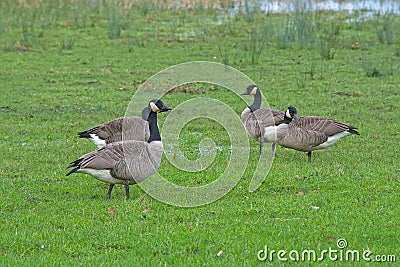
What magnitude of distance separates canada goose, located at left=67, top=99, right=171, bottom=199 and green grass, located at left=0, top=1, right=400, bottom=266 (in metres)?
0.31

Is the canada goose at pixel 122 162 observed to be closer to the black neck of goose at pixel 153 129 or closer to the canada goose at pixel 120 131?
the black neck of goose at pixel 153 129

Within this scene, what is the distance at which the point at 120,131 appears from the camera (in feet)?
32.8

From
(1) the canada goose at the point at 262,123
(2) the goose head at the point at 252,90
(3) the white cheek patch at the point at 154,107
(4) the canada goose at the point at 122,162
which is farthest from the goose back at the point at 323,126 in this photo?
(4) the canada goose at the point at 122,162

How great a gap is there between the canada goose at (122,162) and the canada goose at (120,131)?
1.65 meters

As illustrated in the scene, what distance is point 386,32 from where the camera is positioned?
21.5 metres

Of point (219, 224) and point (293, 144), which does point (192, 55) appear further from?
point (219, 224)

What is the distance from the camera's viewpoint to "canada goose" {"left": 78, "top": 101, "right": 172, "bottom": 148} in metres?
9.84

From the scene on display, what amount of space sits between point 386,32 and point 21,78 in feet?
37.1

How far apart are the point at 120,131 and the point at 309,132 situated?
2749mm

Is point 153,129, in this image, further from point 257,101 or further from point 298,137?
point 257,101

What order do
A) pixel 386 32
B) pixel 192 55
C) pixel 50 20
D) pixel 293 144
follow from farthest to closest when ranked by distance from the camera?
1. pixel 50 20
2. pixel 386 32
3. pixel 192 55
4. pixel 293 144

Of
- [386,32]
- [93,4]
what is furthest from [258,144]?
[93,4]

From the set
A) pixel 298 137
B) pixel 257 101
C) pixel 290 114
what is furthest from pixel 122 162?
pixel 257 101

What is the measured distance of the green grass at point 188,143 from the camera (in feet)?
21.2
